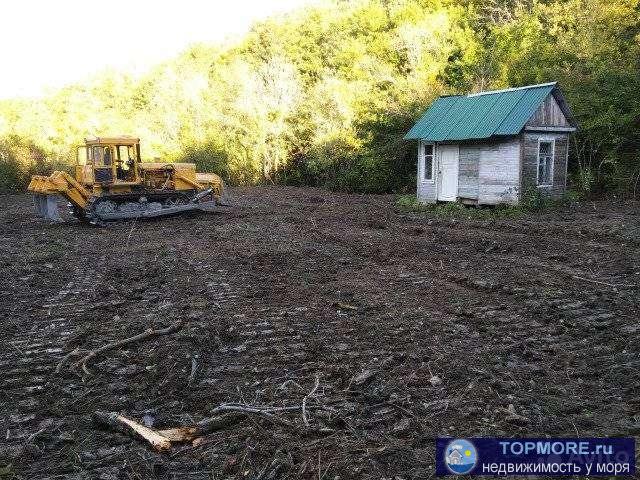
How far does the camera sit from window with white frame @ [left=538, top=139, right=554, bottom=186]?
1652 cm

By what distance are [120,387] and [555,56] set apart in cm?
2308

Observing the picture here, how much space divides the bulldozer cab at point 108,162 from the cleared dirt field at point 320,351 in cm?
→ 463

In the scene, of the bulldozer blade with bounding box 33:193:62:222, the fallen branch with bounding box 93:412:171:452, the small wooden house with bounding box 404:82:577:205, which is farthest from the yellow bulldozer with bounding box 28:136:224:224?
the fallen branch with bounding box 93:412:171:452

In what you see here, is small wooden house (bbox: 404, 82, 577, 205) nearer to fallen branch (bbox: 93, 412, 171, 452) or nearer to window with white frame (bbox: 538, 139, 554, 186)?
window with white frame (bbox: 538, 139, 554, 186)

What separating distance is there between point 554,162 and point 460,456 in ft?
50.9

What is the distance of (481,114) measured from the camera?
674 inches

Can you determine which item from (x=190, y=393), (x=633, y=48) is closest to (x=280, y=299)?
(x=190, y=393)

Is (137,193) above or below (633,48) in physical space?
below

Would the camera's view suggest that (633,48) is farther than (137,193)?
Yes

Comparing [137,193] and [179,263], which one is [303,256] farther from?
[137,193]

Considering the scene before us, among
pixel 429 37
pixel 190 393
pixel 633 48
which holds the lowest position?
pixel 190 393

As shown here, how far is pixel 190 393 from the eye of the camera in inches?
174

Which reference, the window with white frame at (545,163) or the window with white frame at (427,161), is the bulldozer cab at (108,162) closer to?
the window with white frame at (427,161)

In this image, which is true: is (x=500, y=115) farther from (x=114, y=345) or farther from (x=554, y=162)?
(x=114, y=345)
